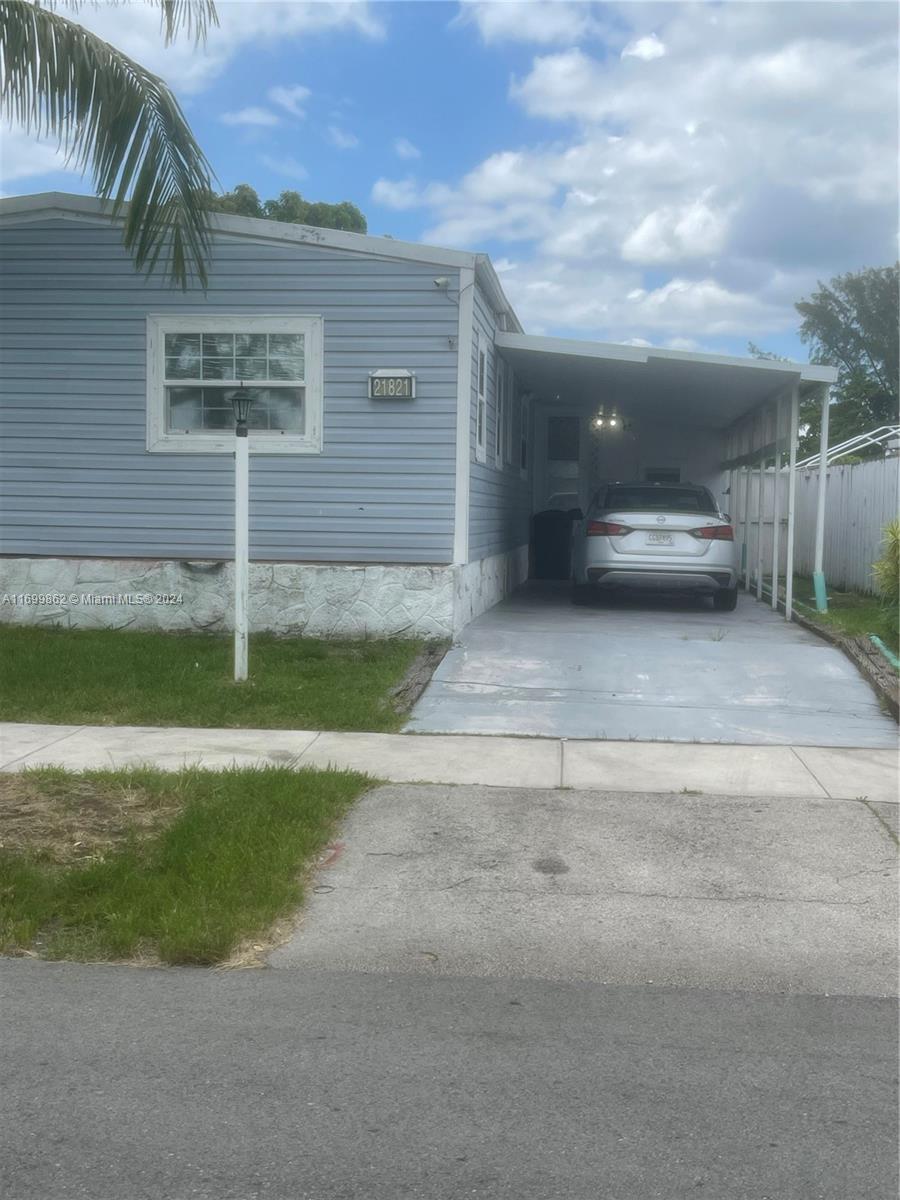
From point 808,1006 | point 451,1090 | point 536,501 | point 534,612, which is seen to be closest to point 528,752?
point 808,1006

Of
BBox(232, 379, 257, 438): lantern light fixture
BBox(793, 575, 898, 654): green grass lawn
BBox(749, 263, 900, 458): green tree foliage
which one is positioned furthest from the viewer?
BBox(749, 263, 900, 458): green tree foliage

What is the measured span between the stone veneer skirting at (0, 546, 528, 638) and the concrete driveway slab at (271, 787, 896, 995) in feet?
14.3

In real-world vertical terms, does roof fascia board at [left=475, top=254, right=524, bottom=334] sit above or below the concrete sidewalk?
above

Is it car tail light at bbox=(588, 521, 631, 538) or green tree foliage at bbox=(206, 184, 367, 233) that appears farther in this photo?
green tree foliage at bbox=(206, 184, 367, 233)

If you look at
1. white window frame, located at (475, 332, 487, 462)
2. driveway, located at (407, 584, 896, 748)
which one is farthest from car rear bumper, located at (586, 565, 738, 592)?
white window frame, located at (475, 332, 487, 462)

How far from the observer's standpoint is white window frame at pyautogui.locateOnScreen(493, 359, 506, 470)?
13938mm

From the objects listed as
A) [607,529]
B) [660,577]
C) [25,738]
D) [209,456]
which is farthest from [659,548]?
[25,738]

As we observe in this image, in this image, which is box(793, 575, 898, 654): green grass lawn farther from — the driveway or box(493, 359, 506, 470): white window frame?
box(493, 359, 506, 470): white window frame

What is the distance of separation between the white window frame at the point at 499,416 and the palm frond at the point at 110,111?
518 cm

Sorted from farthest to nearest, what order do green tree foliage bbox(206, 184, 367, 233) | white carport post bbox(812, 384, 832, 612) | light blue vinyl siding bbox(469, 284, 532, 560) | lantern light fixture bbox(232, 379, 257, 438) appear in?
green tree foliage bbox(206, 184, 367, 233) < white carport post bbox(812, 384, 832, 612) < light blue vinyl siding bbox(469, 284, 532, 560) < lantern light fixture bbox(232, 379, 257, 438)

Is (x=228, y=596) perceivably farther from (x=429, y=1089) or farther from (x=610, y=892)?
(x=429, y=1089)

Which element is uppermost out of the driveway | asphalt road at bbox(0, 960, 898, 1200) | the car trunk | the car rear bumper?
the car trunk

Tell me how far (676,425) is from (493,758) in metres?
14.7

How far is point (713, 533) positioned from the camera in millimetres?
12883
